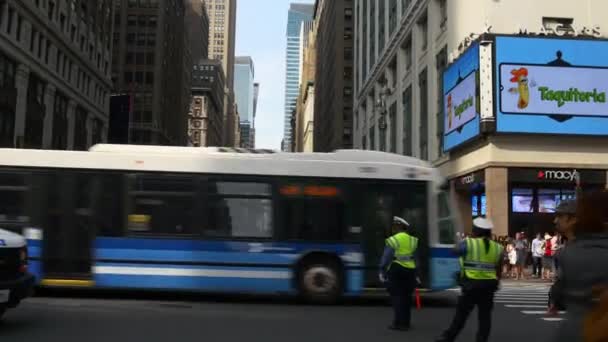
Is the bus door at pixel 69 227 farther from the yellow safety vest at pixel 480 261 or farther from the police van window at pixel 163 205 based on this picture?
the yellow safety vest at pixel 480 261

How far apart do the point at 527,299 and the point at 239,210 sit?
7159 mm

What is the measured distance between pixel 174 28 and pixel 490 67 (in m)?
98.2

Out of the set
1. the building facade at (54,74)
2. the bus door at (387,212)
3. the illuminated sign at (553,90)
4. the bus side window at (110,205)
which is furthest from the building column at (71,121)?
the bus door at (387,212)

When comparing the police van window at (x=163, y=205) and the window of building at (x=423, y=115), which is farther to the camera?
the window of building at (x=423, y=115)

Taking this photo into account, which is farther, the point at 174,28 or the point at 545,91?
the point at 174,28

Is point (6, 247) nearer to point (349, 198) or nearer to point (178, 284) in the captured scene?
point (178, 284)

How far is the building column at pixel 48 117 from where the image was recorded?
53062 millimetres

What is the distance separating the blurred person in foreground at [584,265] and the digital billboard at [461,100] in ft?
83.4

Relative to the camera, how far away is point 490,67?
27.7m

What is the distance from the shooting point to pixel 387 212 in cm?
1327

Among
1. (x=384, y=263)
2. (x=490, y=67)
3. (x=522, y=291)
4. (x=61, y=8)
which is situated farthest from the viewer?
(x=61, y=8)

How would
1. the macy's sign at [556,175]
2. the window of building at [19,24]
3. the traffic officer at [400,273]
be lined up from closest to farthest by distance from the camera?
the traffic officer at [400,273] → the macy's sign at [556,175] → the window of building at [19,24]

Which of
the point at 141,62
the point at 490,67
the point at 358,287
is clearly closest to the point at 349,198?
the point at 358,287

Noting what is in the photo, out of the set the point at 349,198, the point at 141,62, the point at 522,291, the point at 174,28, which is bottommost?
the point at 522,291
